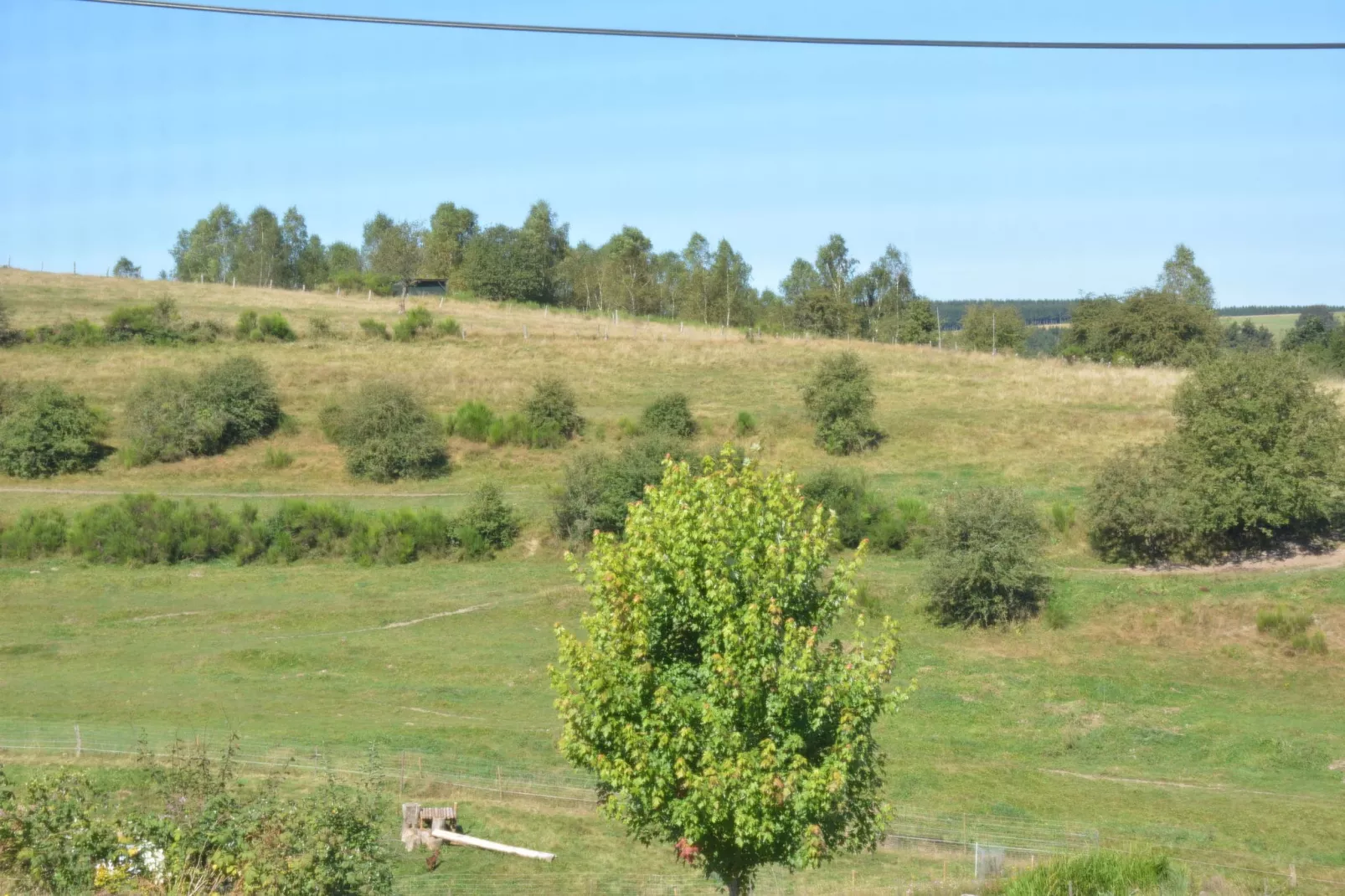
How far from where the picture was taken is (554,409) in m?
61.8

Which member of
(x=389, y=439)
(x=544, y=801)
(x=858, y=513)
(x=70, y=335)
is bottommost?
(x=544, y=801)

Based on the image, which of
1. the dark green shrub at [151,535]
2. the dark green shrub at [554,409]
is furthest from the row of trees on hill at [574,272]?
the dark green shrub at [151,535]

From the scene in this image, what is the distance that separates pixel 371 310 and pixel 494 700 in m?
72.8

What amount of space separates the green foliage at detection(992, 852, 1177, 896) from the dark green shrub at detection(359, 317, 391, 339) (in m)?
74.9

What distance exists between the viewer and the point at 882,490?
51.8 metres

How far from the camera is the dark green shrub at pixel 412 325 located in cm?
8469

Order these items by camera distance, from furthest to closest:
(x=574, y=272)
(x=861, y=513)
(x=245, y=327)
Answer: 1. (x=574, y=272)
2. (x=245, y=327)
3. (x=861, y=513)

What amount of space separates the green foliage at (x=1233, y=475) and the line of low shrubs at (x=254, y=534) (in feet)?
75.6

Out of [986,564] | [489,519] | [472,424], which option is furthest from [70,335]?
[986,564]

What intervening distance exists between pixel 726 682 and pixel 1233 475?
35.3 meters

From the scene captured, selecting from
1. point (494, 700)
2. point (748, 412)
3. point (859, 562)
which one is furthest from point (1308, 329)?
point (859, 562)

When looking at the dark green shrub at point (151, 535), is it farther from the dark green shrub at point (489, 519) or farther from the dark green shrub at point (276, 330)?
the dark green shrub at point (276, 330)

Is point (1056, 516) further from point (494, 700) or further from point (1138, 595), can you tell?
point (494, 700)

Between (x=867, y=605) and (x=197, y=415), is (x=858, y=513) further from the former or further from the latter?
(x=197, y=415)
